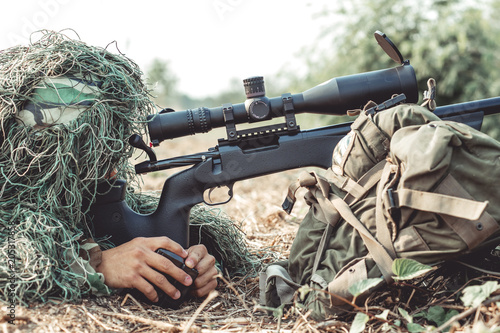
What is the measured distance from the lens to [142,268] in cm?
236

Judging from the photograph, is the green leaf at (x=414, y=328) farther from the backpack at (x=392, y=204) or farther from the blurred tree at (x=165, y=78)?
the blurred tree at (x=165, y=78)

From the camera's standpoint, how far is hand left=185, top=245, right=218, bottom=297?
251 cm

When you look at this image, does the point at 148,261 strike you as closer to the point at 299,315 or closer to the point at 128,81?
the point at 299,315

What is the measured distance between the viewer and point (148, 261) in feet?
7.80

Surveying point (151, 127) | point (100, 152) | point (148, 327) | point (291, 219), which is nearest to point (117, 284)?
point (148, 327)

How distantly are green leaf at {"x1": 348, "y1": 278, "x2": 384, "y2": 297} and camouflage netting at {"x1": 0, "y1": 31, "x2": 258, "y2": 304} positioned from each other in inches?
48.6

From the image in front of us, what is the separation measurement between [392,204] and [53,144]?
1600 millimetres

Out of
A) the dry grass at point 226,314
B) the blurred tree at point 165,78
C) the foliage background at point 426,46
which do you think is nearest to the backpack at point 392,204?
the dry grass at point 226,314

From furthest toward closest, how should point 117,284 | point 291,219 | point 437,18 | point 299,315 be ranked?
point 437,18 → point 291,219 → point 117,284 → point 299,315

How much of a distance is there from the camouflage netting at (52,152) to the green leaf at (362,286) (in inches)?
48.6

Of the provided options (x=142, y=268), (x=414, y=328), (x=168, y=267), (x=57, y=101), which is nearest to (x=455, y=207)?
(x=414, y=328)

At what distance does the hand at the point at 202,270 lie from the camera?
2508 millimetres

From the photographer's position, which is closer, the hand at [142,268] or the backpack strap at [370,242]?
the backpack strap at [370,242]

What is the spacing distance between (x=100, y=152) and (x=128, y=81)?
0.43m
